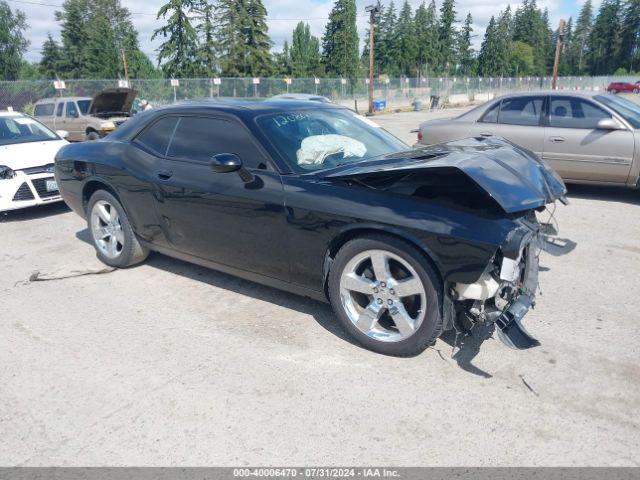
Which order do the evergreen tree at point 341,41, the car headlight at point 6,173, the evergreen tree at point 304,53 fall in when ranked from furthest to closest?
the evergreen tree at point 304,53 → the evergreen tree at point 341,41 → the car headlight at point 6,173

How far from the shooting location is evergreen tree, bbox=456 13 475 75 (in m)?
96.9

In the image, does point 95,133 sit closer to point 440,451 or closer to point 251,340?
point 251,340

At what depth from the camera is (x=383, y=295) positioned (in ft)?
10.8

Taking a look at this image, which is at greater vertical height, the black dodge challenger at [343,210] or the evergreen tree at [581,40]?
the evergreen tree at [581,40]

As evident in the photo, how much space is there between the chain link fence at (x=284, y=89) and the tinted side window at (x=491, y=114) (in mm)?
16400

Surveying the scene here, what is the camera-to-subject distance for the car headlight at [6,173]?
6.93m

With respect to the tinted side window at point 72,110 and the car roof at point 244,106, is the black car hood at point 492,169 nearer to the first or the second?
the car roof at point 244,106

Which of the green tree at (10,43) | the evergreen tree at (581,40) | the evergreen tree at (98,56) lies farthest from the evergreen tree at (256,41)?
the evergreen tree at (581,40)

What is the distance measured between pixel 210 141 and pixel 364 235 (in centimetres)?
162

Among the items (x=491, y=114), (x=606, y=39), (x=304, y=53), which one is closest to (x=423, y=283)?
(x=491, y=114)

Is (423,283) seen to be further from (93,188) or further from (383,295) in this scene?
(93,188)

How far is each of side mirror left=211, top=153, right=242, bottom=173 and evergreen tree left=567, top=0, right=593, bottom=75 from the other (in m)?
140

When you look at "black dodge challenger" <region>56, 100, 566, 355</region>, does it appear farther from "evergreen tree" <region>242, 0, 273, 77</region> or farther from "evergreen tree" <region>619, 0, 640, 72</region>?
"evergreen tree" <region>619, 0, 640, 72</region>

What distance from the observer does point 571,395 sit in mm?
2891
